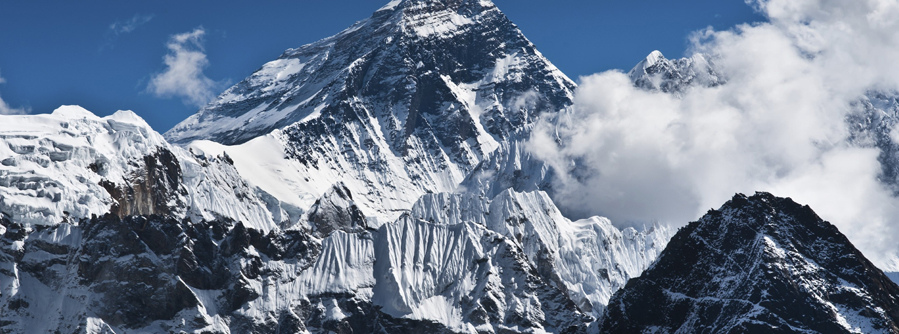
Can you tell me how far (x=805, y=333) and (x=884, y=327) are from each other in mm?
12071

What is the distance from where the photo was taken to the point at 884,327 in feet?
653

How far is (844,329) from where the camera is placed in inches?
7844

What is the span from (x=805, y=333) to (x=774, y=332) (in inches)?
183

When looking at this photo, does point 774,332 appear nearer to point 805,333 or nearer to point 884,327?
point 805,333

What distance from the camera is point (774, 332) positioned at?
655 ft

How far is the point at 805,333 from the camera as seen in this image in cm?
19912

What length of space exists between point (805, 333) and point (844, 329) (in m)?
6.01

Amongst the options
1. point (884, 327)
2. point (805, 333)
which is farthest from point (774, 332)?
point (884, 327)

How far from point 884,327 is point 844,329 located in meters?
6.07

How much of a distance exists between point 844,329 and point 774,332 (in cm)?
1062
